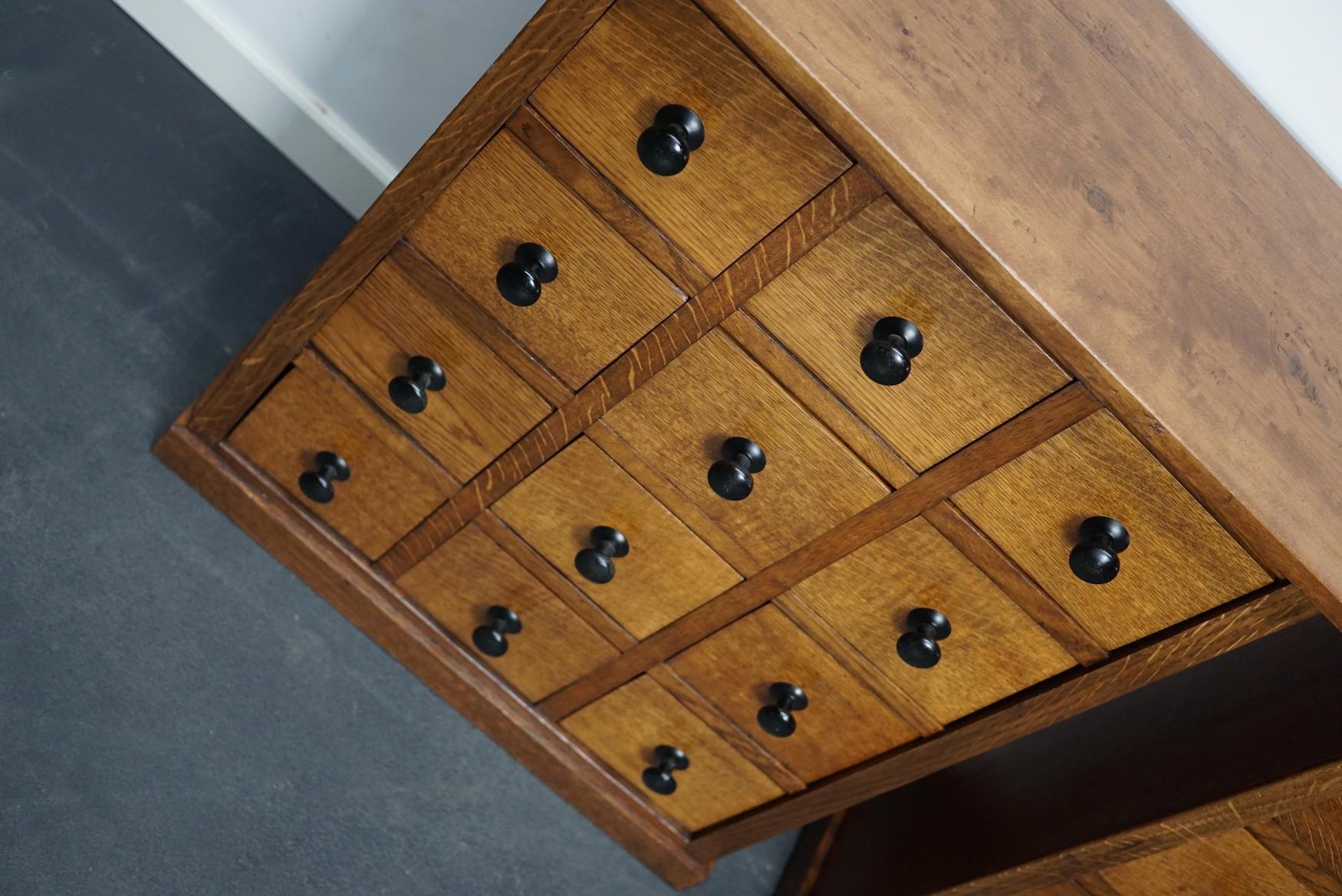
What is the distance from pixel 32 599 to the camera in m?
1.52

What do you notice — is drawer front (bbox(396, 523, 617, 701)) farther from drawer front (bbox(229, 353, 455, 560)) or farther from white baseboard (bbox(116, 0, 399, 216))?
white baseboard (bbox(116, 0, 399, 216))

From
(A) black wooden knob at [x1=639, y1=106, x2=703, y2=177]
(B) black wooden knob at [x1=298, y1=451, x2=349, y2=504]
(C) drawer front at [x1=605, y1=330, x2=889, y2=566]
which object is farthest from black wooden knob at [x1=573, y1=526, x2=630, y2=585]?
(A) black wooden knob at [x1=639, y1=106, x2=703, y2=177]

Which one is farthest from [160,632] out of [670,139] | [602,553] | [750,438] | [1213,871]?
[1213,871]

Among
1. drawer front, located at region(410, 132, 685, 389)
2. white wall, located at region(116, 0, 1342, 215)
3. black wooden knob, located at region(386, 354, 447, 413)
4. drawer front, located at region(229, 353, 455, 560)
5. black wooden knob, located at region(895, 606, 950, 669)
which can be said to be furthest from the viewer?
white wall, located at region(116, 0, 1342, 215)

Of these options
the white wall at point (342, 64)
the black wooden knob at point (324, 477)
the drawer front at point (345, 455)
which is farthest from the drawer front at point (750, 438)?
the white wall at point (342, 64)

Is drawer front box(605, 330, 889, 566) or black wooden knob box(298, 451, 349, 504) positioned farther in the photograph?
black wooden knob box(298, 451, 349, 504)

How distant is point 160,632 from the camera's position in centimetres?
159

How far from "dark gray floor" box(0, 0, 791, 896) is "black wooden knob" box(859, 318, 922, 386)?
0.97 metres

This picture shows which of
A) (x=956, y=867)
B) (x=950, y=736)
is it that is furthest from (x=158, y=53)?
(x=956, y=867)

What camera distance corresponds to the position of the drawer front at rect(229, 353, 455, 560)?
61.0 inches

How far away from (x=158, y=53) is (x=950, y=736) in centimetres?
183

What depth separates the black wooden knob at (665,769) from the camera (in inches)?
66.4

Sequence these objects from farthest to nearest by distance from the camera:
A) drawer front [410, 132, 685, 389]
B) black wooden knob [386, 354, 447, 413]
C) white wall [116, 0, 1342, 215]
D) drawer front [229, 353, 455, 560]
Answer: white wall [116, 0, 1342, 215]
drawer front [229, 353, 455, 560]
black wooden knob [386, 354, 447, 413]
drawer front [410, 132, 685, 389]

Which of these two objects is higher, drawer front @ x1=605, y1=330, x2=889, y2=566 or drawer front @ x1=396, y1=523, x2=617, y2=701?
drawer front @ x1=605, y1=330, x2=889, y2=566
